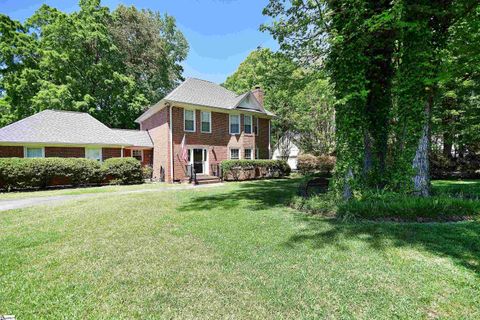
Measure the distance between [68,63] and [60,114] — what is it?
8.45 m

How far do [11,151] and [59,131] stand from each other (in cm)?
284

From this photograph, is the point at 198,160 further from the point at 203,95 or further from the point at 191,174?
the point at 203,95

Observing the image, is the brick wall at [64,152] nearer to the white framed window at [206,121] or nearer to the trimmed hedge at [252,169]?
the white framed window at [206,121]

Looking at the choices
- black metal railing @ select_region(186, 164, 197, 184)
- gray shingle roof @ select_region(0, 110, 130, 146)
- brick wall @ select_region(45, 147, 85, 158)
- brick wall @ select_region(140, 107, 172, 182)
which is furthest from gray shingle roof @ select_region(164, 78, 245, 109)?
brick wall @ select_region(45, 147, 85, 158)

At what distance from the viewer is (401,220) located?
223 inches

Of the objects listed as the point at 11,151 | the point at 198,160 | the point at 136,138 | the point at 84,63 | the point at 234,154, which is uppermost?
the point at 84,63

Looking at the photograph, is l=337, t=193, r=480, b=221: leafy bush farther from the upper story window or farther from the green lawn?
the upper story window

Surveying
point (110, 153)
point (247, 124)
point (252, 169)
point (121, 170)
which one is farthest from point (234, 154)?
point (110, 153)

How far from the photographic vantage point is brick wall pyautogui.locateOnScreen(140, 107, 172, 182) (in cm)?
1675

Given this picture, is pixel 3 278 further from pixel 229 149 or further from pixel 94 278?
pixel 229 149

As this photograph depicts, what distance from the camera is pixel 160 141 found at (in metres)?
18.1

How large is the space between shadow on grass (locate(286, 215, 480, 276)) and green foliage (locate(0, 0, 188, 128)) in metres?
25.7

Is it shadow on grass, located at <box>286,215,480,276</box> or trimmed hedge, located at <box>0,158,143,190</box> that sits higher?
trimmed hedge, located at <box>0,158,143,190</box>

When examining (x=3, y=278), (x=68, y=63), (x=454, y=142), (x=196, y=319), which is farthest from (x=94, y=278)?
(x=68, y=63)
